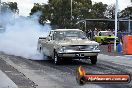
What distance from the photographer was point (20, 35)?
30516 mm

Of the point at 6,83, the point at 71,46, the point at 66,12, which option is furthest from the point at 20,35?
the point at 66,12

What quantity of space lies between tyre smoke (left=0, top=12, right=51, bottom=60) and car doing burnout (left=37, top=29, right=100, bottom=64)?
5.00 meters

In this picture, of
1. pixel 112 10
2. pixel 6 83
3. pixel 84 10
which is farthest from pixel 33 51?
pixel 112 10

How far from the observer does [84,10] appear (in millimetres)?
82750

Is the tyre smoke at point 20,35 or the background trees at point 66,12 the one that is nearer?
the tyre smoke at point 20,35

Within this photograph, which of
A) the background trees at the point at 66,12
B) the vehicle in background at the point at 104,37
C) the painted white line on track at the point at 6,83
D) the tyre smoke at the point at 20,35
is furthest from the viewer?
the background trees at the point at 66,12

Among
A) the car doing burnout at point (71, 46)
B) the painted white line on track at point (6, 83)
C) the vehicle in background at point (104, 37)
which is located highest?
the car doing burnout at point (71, 46)

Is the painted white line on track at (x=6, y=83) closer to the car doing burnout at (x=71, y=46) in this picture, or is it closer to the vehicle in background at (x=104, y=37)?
the car doing burnout at (x=71, y=46)

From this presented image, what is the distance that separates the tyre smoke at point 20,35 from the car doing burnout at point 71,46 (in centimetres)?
500

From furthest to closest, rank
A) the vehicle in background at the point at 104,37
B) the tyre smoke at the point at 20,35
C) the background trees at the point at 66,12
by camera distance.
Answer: the background trees at the point at 66,12, the vehicle in background at the point at 104,37, the tyre smoke at the point at 20,35

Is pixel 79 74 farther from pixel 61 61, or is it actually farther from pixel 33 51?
pixel 33 51

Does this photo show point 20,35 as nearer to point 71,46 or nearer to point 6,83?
point 71,46

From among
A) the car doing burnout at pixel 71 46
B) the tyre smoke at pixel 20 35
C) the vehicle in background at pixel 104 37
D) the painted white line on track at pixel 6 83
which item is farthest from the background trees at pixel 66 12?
the painted white line on track at pixel 6 83

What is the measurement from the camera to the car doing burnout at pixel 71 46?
59.4ft
